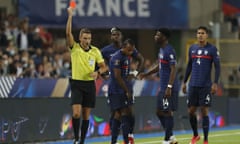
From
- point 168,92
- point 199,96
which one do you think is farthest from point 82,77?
point 199,96

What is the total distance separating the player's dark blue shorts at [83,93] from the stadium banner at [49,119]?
3.57 metres

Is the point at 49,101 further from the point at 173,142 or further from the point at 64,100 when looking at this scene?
the point at 173,142

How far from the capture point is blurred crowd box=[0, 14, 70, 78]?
22641mm

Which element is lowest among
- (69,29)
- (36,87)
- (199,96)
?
(36,87)

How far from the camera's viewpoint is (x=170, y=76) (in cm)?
1554

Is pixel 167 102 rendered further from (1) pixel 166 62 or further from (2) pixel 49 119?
(2) pixel 49 119

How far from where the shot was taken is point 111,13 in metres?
30.9

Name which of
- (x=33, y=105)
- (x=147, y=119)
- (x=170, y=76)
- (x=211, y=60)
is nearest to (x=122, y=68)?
(x=170, y=76)

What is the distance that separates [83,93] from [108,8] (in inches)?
615

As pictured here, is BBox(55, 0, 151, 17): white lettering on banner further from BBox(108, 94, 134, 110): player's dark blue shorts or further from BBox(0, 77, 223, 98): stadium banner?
BBox(108, 94, 134, 110): player's dark blue shorts

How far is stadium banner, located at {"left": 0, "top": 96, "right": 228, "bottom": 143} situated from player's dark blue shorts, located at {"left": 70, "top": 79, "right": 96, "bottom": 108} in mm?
3575

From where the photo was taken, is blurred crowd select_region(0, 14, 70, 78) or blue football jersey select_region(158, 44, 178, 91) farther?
blurred crowd select_region(0, 14, 70, 78)

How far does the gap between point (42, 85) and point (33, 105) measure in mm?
1543

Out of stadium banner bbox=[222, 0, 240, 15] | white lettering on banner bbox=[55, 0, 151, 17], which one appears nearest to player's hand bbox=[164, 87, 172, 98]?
white lettering on banner bbox=[55, 0, 151, 17]
